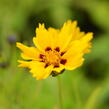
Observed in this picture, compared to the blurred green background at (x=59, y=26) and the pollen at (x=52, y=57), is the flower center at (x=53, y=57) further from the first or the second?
the blurred green background at (x=59, y=26)

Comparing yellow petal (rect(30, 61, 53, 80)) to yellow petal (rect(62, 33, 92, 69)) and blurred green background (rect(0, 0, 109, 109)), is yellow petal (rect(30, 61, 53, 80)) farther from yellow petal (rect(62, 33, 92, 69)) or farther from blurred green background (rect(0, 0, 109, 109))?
blurred green background (rect(0, 0, 109, 109))

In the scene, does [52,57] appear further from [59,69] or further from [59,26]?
[59,26]

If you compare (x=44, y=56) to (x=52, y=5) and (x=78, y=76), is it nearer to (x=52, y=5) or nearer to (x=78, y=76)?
(x=78, y=76)

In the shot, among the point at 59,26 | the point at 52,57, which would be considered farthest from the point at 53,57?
the point at 59,26

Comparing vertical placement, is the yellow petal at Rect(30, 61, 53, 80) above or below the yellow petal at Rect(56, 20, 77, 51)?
below

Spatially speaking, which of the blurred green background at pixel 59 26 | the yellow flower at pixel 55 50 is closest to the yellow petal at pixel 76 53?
the yellow flower at pixel 55 50

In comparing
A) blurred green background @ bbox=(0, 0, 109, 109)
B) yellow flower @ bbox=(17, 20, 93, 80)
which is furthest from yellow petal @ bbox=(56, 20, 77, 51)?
blurred green background @ bbox=(0, 0, 109, 109)

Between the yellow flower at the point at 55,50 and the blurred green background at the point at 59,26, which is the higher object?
the blurred green background at the point at 59,26
